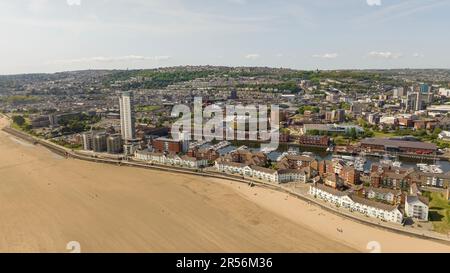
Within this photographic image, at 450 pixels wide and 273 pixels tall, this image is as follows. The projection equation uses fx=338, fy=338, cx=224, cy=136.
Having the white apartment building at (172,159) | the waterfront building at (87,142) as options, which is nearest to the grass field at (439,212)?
the white apartment building at (172,159)

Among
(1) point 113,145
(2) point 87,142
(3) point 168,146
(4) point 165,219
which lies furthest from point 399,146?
(2) point 87,142

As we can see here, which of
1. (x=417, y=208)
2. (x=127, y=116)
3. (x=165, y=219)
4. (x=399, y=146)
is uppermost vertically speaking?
(x=127, y=116)

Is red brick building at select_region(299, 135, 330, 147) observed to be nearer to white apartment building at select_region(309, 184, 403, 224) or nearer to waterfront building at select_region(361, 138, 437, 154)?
waterfront building at select_region(361, 138, 437, 154)

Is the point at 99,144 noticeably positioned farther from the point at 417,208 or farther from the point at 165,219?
the point at 417,208

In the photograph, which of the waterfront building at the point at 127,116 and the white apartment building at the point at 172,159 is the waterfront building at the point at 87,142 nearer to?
the waterfront building at the point at 127,116

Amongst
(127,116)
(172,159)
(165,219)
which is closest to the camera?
(165,219)
